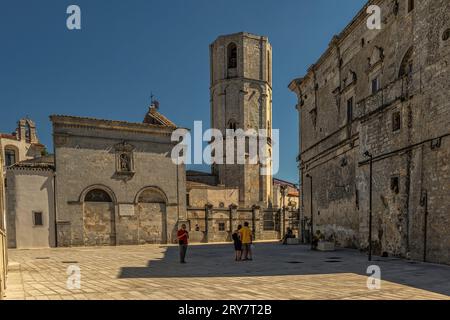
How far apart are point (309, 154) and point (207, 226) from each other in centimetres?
1103

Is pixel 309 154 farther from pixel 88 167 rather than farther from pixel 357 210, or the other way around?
pixel 88 167

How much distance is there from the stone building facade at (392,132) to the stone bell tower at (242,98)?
16365 mm

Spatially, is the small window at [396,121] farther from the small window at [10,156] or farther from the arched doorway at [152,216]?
the small window at [10,156]

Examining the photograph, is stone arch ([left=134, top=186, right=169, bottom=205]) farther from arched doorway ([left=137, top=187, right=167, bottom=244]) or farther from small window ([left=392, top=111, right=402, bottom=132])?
small window ([left=392, top=111, right=402, bottom=132])

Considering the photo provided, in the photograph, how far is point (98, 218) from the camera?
1061 inches

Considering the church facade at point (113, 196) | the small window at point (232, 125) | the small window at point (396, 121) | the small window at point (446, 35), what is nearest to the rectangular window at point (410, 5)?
the small window at point (446, 35)

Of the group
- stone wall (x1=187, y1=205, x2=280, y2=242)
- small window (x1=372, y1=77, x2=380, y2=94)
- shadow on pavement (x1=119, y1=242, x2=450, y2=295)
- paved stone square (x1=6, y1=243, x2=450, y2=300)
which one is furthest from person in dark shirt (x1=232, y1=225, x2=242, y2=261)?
stone wall (x1=187, y1=205, x2=280, y2=242)

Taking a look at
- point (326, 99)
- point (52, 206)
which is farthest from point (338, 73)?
point (52, 206)

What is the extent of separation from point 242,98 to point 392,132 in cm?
2670

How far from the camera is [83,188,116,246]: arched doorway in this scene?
26.6 m

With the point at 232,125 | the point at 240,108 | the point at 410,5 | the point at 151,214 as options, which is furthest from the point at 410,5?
the point at 232,125

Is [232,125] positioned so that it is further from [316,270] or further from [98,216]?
[316,270]

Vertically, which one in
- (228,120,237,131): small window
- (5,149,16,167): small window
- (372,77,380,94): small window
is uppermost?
(228,120,237,131): small window
